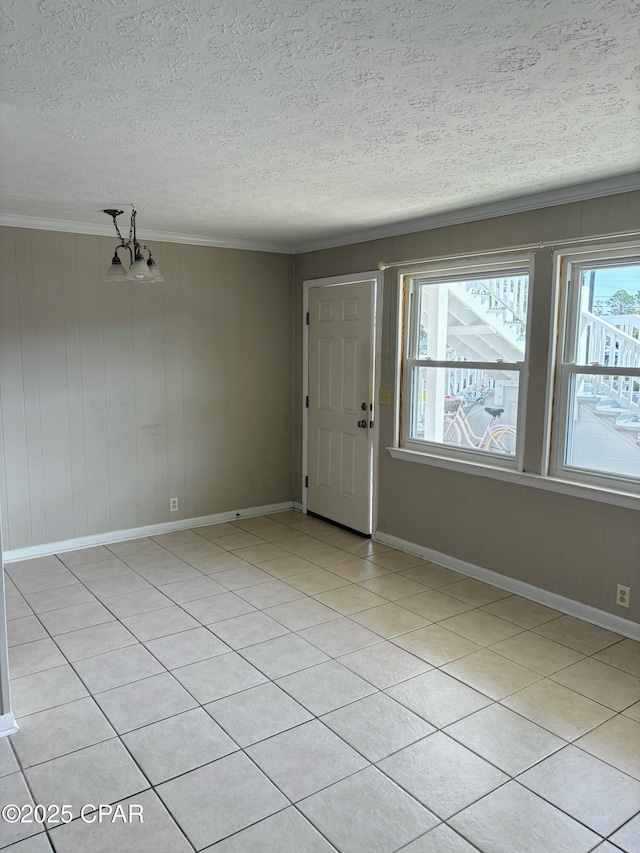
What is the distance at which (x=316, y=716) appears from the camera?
2.63m

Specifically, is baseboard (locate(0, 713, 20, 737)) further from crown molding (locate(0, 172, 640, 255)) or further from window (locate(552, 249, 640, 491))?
crown molding (locate(0, 172, 640, 255))

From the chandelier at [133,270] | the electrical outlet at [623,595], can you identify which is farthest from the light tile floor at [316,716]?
the chandelier at [133,270]

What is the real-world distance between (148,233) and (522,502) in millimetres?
3346

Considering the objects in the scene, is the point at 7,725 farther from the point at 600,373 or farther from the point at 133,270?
the point at 600,373

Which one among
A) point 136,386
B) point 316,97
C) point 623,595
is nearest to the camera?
point 316,97

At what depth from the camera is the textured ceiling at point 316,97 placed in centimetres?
156

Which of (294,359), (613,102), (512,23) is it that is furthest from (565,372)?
(294,359)

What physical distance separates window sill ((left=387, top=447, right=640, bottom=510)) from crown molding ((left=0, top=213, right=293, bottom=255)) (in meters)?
2.09

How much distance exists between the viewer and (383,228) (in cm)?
460

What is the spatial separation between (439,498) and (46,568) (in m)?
2.77

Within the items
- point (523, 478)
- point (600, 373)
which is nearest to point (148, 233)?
point (523, 478)

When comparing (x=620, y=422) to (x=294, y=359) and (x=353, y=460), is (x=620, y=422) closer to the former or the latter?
(x=353, y=460)

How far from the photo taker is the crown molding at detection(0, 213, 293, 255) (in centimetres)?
424

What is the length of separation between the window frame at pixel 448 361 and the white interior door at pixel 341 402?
309 millimetres
